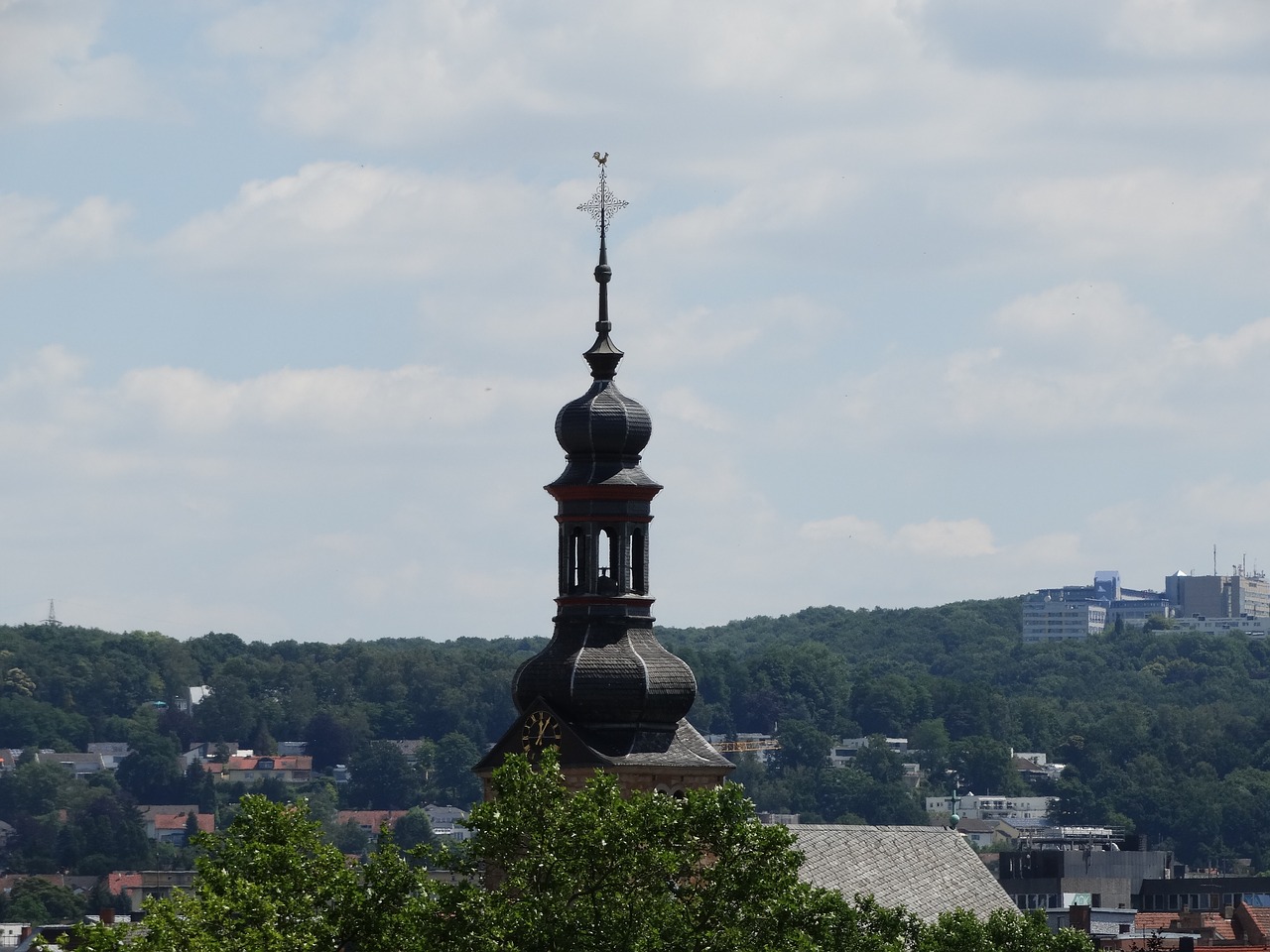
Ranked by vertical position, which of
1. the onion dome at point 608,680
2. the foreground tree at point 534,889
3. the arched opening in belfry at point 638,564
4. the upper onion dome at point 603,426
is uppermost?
the upper onion dome at point 603,426

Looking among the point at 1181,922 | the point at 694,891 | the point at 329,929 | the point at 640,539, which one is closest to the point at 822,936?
the point at 694,891

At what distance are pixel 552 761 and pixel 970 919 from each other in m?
19.6

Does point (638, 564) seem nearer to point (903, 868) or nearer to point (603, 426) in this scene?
point (603, 426)

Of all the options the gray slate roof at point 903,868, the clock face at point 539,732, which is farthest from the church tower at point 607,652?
the gray slate roof at point 903,868

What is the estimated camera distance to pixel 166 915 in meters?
72.4

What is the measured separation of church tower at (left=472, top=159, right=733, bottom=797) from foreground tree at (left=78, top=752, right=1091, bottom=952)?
1264 cm

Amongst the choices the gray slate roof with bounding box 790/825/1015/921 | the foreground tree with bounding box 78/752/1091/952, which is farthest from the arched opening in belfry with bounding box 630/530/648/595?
the foreground tree with bounding box 78/752/1091/952

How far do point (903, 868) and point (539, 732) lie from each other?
13.9 meters

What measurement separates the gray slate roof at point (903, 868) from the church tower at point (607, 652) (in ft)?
22.8

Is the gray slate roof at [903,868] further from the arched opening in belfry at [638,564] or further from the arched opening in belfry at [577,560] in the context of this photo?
the arched opening in belfry at [577,560]

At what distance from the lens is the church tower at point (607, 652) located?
8931cm

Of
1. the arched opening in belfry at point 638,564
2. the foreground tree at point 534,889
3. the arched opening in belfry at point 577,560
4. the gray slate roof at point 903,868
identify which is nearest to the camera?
the foreground tree at point 534,889

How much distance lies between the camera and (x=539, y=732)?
89.4m

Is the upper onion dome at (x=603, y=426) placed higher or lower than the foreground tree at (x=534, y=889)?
higher
